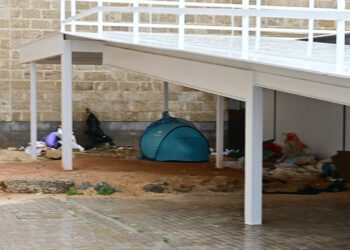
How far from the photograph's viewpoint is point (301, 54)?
10750 mm

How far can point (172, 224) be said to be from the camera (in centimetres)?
1130

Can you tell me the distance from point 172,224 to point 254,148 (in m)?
1.65

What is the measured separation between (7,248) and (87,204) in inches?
150

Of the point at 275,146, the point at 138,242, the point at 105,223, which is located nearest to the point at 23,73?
the point at 275,146

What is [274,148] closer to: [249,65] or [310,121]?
[310,121]

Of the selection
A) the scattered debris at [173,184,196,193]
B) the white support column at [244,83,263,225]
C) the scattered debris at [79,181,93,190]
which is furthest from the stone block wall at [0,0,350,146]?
the white support column at [244,83,263,225]

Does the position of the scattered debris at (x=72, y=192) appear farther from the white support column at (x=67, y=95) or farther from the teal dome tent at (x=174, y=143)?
the teal dome tent at (x=174, y=143)

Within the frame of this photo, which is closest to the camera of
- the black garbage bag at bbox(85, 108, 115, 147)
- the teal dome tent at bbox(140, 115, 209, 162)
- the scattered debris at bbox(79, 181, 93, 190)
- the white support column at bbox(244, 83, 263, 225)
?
the white support column at bbox(244, 83, 263, 225)

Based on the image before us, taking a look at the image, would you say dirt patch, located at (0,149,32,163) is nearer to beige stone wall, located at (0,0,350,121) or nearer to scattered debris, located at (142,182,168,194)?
beige stone wall, located at (0,0,350,121)

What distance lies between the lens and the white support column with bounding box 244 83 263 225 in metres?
10.9

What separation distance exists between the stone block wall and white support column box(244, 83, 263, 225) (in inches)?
489

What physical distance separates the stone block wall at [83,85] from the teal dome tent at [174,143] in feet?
13.3

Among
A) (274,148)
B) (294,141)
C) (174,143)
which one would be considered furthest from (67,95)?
(274,148)

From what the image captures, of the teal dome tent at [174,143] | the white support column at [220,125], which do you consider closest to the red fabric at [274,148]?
the teal dome tent at [174,143]
